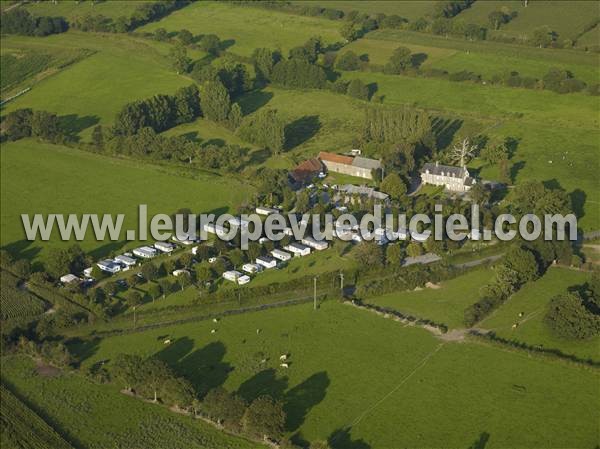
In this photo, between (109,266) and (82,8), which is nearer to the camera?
(109,266)

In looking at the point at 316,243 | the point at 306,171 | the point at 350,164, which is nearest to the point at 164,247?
the point at 316,243

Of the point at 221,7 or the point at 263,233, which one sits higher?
the point at 221,7

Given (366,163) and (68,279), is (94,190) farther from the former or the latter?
(366,163)

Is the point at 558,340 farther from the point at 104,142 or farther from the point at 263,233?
the point at 104,142

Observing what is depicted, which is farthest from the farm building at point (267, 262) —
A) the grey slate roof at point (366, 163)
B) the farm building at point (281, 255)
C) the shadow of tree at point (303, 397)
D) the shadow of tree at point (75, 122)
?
the shadow of tree at point (75, 122)

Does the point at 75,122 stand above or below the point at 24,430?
above

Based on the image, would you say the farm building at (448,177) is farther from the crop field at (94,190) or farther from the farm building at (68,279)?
the farm building at (68,279)

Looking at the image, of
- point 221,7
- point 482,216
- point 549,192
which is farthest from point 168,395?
point 221,7
